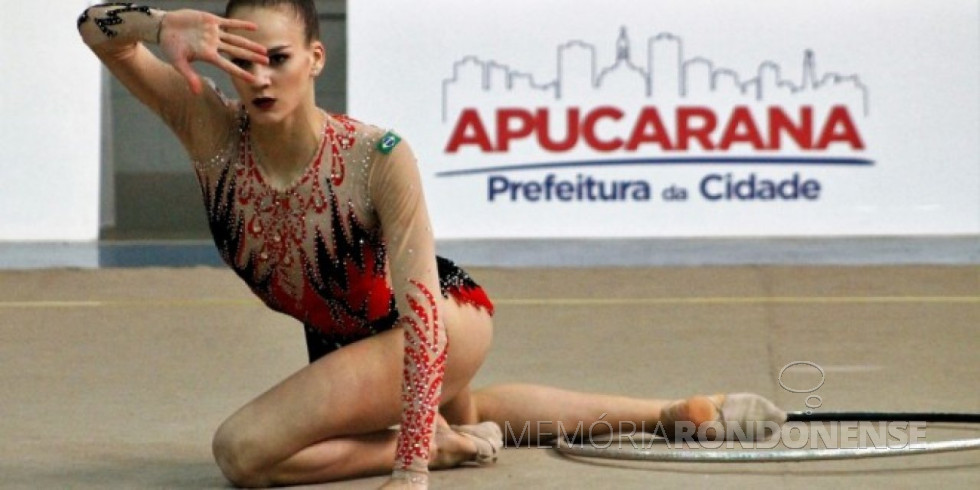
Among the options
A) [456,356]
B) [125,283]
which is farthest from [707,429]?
[125,283]

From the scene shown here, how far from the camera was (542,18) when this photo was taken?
28.8 feet

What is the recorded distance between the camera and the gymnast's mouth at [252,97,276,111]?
328 centimetres

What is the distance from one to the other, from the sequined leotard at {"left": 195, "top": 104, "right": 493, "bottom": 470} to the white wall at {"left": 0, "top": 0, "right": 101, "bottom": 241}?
18.2 feet

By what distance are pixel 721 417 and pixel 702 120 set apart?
192 inches

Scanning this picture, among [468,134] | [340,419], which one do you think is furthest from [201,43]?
[468,134]

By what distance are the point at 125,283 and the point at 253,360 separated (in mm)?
2105

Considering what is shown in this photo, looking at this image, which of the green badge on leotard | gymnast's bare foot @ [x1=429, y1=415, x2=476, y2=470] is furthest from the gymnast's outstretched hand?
gymnast's bare foot @ [x1=429, y1=415, x2=476, y2=470]

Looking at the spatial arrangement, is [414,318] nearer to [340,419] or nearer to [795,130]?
[340,419]

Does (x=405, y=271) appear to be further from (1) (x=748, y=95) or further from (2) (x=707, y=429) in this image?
(1) (x=748, y=95)

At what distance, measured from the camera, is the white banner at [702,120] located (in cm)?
861

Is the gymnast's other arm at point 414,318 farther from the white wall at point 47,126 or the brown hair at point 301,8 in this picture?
the white wall at point 47,126

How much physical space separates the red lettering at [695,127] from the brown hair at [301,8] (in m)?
5.40

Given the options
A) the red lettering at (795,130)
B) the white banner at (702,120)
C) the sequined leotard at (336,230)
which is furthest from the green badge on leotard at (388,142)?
the red lettering at (795,130)

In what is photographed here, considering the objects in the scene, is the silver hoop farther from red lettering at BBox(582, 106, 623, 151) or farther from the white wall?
the white wall
